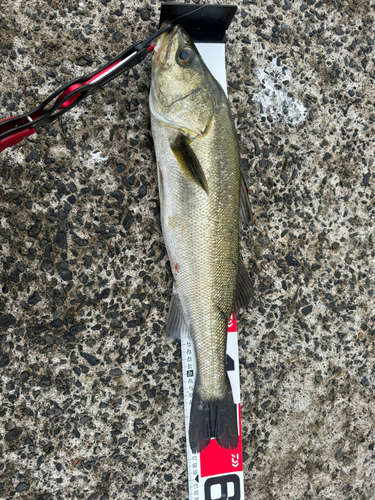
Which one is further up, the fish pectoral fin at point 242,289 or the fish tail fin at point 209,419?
the fish pectoral fin at point 242,289

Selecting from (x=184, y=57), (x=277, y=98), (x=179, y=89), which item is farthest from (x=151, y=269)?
(x=277, y=98)

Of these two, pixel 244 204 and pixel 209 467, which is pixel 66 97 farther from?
pixel 209 467

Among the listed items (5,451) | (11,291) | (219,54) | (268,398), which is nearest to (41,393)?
(5,451)

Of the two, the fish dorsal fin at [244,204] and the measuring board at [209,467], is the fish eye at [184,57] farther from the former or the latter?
the measuring board at [209,467]

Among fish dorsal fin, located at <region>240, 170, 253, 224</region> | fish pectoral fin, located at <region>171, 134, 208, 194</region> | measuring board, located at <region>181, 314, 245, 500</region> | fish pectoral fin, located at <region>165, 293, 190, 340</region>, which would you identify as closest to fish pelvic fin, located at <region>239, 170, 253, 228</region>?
fish dorsal fin, located at <region>240, 170, 253, 224</region>

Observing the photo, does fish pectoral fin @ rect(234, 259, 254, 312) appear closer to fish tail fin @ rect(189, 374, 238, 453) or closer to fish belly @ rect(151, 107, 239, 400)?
fish belly @ rect(151, 107, 239, 400)

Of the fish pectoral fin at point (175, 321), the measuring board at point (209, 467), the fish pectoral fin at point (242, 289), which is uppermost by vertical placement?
the fish pectoral fin at point (242, 289)

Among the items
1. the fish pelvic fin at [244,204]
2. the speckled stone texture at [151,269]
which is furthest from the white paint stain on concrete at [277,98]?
the fish pelvic fin at [244,204]
